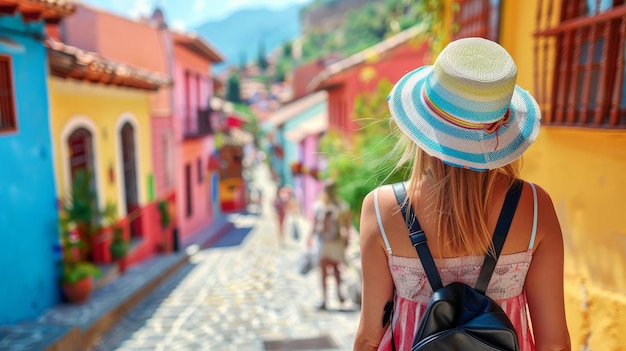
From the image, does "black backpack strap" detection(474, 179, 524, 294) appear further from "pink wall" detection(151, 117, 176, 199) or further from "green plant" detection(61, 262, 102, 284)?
"pink wall" detection(151, 117, 176, 199)

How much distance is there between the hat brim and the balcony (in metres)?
15.1

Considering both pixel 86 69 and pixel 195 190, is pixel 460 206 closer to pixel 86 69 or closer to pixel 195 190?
pixel 86 69

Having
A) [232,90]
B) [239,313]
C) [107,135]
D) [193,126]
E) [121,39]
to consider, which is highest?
[232,90]

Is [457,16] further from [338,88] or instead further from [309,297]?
[338,88]

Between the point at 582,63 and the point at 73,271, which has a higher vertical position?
the point at 582,63

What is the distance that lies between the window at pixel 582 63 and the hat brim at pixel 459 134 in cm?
119

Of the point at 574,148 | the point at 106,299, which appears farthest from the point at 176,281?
the point at 574,148

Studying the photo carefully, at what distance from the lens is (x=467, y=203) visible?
139 centimetres

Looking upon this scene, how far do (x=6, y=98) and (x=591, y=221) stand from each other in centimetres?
601

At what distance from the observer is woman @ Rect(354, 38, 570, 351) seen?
1.34 meters

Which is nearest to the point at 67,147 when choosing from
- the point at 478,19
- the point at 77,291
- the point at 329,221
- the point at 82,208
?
the point at 82,208

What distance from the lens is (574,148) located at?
2.74 metres

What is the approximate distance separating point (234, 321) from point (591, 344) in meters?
4.52

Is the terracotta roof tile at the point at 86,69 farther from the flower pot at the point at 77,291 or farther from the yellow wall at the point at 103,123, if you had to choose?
the flower pot at the point at 77,291
